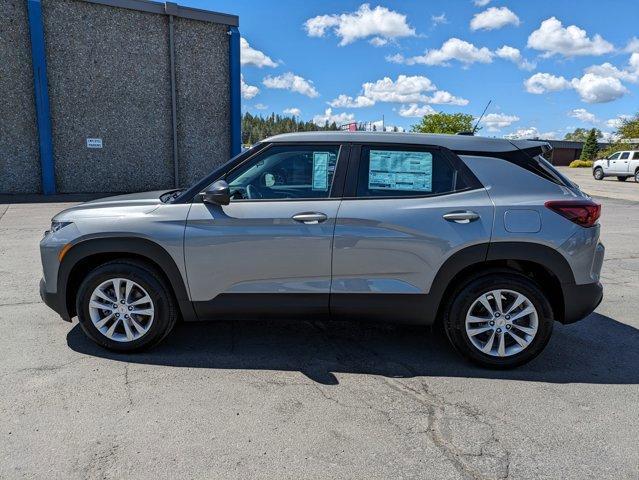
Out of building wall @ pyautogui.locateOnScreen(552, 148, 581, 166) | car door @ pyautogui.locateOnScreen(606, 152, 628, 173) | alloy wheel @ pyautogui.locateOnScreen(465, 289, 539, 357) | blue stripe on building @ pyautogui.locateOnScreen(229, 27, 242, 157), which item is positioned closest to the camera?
alloy wheel @ pyautogui.locateOnScreen(465, 289, 539, 357)

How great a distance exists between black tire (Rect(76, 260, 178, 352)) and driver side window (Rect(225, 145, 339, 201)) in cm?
88

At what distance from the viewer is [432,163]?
12.2 feet

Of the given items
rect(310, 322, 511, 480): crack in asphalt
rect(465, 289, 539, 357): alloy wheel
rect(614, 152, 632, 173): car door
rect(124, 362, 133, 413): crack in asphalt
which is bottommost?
rect(310, 322, 511, 480): crack in asphalt

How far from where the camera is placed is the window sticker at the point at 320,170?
3.72 m

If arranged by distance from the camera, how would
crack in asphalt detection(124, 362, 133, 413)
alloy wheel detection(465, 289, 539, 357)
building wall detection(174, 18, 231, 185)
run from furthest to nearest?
building wall detection(174, 18, 231, 185)
alloy wheel detection(465, 289, 539, 357)
crack in asphalt detection(124, 362, 133, 413)

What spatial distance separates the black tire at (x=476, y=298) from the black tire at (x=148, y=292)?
2.15 metres

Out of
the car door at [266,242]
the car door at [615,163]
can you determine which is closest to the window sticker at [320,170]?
→ the car door at [266,242]

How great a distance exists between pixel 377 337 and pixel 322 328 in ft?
1.70

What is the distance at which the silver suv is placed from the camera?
3535 millimetres

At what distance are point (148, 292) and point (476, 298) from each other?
248 cm

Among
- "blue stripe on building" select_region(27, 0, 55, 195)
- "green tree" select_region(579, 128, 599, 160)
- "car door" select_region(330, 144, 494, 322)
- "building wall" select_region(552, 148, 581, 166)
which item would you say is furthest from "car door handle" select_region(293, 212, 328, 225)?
"building wall" select_region(552, 148, 581, 166)

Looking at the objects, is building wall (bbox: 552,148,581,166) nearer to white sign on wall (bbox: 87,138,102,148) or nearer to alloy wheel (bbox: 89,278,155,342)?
white sign on wall (bbox: 87,138,102,148)

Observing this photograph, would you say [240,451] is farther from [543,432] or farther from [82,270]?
[82,270]

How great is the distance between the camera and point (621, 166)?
3053cm
